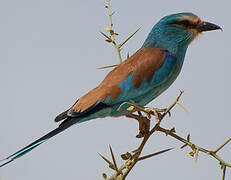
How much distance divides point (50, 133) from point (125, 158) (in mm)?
709

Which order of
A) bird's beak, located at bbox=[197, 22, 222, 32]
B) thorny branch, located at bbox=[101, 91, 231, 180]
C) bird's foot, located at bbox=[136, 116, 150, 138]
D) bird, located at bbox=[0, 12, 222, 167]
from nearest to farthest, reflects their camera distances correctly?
thorny branch, located at bbox=[101, 91, 231, 180] < bird's foot, located at bbox=[136, 116, 150, 138] < bird, located at bbox=[0, 12, 222, 167] < bird's beak, located at bbox=[197, 22, 222, 32]

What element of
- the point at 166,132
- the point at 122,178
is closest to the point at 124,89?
the point at 166,132

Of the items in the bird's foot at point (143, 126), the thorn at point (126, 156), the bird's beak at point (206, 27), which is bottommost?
the bird's foot at point (143, 126)

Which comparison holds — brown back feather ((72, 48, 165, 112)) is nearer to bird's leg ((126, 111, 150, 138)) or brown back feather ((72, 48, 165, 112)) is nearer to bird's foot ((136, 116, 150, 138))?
bird's leg ((126, 111, 150, 138))

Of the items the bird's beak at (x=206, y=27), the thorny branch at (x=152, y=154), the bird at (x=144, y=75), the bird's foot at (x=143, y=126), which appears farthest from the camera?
the bird's beak at (x=206, y=27)

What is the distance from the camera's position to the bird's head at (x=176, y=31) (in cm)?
317

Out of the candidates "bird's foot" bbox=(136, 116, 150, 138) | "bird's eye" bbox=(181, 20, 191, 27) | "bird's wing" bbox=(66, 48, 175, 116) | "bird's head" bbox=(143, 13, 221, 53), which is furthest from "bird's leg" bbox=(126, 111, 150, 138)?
"bird's eye" bbox=(181, 20, 191, 27)

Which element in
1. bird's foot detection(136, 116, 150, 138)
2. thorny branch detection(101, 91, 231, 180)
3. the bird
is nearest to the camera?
thorny branch detection(101, 91, 231, 180)

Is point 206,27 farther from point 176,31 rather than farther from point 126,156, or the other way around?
point 126,156

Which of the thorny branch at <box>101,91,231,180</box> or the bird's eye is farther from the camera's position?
the bird's eye

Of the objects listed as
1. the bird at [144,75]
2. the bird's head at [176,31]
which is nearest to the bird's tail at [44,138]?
the bird at [144,75]

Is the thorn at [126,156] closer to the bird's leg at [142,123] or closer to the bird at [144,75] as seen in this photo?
the bird's leg at [142,123]

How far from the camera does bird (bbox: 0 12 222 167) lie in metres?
2.47

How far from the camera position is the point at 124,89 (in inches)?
106
